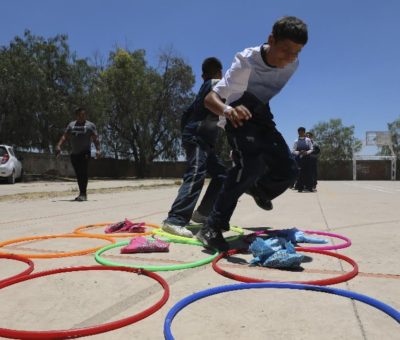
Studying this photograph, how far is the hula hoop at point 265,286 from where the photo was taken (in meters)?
1.92

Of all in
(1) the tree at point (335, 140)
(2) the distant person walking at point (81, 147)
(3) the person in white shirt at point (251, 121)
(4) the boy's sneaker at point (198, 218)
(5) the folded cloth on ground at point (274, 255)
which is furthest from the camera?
(1) the tree at point (335, 140)

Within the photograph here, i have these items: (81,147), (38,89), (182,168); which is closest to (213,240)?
(81,147)

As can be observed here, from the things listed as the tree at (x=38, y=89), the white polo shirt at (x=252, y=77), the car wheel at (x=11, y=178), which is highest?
the tree at (x=38, y=89)

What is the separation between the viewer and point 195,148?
4496 mm

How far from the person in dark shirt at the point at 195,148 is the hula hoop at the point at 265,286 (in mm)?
1670

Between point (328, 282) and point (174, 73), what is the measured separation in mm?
39603

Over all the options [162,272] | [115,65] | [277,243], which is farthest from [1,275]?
[115,65]

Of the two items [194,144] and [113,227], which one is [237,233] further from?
[113,227]

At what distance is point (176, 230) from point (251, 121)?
4.21 feet

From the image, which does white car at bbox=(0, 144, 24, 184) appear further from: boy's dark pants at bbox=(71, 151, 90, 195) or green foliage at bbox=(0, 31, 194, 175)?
boy's dark pants at bbox=(71, 151, 90, 195)

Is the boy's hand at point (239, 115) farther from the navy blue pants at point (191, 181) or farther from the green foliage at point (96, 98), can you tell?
the green foliage at point (96, 98)

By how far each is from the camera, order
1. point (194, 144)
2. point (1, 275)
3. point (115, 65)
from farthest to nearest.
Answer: point (115, 65), point (194, 144), point (1, 275)

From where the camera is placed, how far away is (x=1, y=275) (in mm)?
2838

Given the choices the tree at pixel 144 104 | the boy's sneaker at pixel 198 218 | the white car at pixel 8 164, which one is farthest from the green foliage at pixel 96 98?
the boy's sneaker at pixel 198 218
